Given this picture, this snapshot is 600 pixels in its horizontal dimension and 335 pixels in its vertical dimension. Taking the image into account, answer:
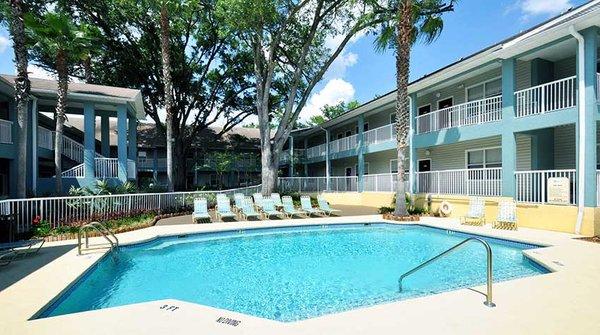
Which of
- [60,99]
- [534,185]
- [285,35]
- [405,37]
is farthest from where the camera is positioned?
[285,35]

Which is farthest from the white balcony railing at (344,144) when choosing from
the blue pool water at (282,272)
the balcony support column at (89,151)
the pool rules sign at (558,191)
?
the balcony support column at (89,151)

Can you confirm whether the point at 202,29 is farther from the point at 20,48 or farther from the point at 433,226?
the point at 433,226

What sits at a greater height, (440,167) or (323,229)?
(440,167)

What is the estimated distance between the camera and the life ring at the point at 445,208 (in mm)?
16078

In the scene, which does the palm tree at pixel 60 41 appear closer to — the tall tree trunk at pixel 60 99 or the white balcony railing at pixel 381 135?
the tall tree trunk at pixel 60 99

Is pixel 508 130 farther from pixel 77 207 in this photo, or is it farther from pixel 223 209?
pixel 77 207

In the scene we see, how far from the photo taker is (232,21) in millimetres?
18797

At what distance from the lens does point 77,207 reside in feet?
40.5

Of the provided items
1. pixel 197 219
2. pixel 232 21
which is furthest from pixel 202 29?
pixel 197 219

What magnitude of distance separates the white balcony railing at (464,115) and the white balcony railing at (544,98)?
997 millimetres

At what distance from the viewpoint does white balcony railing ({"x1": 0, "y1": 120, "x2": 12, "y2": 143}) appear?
14.7 m

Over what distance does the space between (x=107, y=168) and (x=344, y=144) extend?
16.9 metres

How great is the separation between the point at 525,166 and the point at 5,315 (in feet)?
59.6

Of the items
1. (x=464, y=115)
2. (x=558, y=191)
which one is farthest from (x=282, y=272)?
(x=464, y=115)
